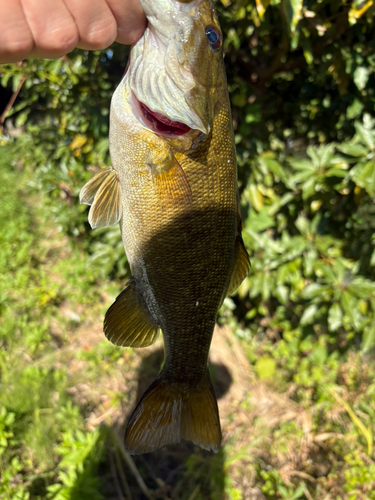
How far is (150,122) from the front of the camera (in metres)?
1.24

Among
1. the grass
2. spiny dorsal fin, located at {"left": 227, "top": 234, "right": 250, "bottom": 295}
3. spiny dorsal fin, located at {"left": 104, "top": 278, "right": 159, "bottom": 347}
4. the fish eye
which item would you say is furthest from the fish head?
the grass

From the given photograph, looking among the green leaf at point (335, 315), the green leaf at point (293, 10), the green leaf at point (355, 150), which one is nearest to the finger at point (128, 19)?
the green leaf at point (293, 10)

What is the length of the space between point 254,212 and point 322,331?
1574mm

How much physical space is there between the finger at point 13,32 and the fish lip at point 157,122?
0.39 metres

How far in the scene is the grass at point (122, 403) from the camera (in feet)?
7.18

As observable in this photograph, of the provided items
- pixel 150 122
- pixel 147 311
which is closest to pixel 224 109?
pixel 150 122

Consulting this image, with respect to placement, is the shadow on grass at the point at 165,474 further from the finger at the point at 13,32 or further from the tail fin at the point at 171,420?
the finger at the point at 13,32

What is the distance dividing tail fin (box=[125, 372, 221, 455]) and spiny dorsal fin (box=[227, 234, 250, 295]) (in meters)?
0.49

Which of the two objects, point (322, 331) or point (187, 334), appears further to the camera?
point (322, 331)

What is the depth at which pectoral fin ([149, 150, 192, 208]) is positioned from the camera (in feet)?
3.93

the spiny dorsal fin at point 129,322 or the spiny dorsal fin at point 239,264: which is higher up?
the spiny dorsal fin at point 239,264

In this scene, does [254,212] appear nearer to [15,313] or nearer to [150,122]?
[150,122]

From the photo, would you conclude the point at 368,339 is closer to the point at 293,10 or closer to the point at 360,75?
the point at 360,75

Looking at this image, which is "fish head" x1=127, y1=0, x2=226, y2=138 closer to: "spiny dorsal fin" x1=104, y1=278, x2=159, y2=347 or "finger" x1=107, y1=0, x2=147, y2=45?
"finger" x1=107, y1=0, x2=147, y2=45
